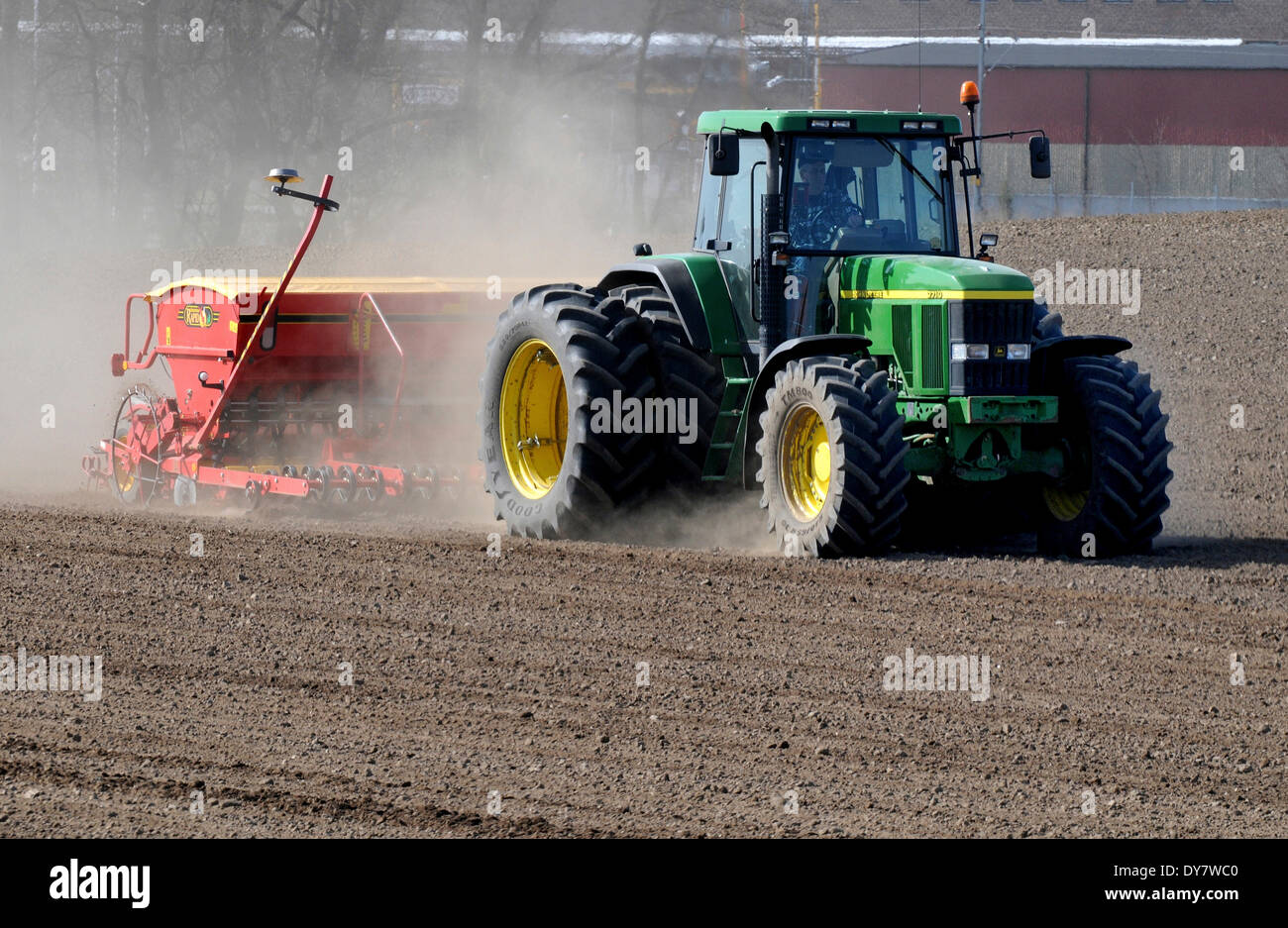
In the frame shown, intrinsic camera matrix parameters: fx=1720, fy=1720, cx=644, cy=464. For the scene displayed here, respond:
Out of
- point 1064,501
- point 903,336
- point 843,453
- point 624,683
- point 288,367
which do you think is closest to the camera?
point 624,683

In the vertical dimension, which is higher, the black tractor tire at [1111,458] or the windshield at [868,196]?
the windshield at [868,196]

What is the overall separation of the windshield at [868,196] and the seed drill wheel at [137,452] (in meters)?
5.21

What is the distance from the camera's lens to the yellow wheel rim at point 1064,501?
9836 mm

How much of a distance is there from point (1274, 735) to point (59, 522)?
7766 mm

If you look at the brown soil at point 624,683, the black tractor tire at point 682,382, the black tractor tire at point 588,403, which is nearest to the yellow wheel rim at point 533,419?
the black tractor tire at point 588,403

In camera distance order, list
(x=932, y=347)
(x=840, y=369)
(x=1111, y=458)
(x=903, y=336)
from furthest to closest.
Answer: (x=903, y=336), (x=932, y=347), (x=1111, y=458), (x=840, y=369)

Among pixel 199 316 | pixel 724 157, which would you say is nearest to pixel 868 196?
pixel 724 157

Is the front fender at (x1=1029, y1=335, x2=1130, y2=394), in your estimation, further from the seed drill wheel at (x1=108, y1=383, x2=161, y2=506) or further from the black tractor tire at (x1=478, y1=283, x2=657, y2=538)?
the seed drill wheel at (x1=108, y1=383, x2=161, y2=506)

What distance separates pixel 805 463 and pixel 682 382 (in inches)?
39.6

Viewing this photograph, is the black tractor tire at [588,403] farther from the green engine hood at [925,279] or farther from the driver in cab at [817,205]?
the green engine hood at [925,279]

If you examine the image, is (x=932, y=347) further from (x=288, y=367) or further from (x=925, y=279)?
(x=288, y=367)

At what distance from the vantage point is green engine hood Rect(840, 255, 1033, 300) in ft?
30.7

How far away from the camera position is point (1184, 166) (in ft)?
105

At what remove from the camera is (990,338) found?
9.46 meters
